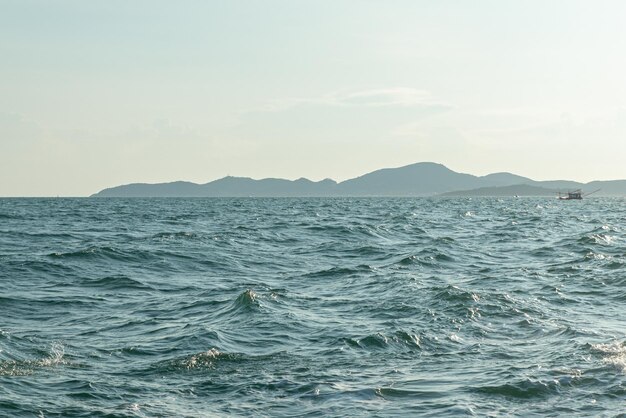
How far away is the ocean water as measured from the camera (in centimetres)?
1394

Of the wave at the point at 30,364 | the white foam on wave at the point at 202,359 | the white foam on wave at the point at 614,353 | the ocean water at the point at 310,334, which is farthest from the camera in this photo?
the white foam on wave at the point at 202,359

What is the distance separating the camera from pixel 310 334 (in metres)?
19.9

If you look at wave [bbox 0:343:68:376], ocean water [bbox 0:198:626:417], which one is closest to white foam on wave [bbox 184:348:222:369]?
ocean water [bbox 0:198:626:417]

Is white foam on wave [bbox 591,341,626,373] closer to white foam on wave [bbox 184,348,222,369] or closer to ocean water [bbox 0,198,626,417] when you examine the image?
ocean water [bbox 0,198,626,417]

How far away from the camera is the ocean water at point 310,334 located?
1394 cm

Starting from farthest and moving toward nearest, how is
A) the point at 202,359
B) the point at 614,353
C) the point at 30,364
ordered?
the point at 614,353 < the point at 202,359 < the point at 30,364

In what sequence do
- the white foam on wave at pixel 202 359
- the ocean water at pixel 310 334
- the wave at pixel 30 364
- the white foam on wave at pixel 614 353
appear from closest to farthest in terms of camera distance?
the ocean water at pixel 310 334 < the wave at pixel 30 364 < the white foam on wave at pixel 614 353 < the white foam on wave at pixel 202 359

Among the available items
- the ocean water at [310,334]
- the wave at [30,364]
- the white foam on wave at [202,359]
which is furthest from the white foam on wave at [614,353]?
the wave at [30,364]

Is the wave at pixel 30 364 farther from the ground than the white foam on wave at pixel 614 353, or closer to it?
farther from the ground

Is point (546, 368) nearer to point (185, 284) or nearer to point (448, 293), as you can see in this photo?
point (448, 293)

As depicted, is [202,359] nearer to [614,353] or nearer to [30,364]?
[30,364]

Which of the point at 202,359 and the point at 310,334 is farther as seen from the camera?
the point at 310,334

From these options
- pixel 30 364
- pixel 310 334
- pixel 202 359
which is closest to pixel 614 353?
pixel 310 334

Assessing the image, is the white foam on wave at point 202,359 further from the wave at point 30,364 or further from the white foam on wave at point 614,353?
the white foam on wave at point 614,353
